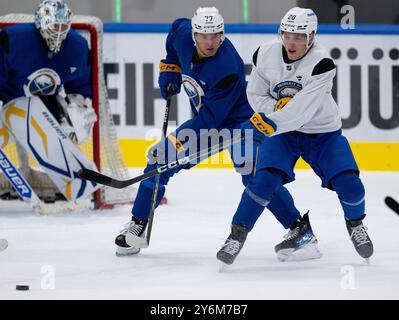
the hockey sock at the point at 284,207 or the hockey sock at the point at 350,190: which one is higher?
the hockey sock at the point at 350,190

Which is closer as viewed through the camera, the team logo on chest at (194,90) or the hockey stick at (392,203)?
the hockey stick at (392,203)

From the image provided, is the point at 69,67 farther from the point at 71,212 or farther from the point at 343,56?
the point at 343,56

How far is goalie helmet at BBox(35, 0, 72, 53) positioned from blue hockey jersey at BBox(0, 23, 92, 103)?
0.08 meters

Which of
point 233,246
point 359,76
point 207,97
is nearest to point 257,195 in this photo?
point 233,246

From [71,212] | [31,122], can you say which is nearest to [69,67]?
[31,122]

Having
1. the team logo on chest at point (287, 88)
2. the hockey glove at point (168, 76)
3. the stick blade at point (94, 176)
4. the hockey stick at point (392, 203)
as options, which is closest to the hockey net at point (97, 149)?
the hockey glove at point (168, 76)

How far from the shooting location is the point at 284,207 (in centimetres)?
423

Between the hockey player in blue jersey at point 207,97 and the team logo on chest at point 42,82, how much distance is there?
0.99 m

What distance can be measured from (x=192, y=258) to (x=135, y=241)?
230 mm

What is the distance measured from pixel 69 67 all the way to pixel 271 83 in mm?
1518

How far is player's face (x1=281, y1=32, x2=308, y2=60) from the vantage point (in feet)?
12.7

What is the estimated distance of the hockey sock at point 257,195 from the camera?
394 centimetres

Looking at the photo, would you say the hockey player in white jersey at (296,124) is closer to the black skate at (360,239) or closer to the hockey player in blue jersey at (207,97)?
the black skate at (360,239)

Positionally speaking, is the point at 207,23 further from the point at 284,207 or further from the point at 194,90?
the point at 284,207
